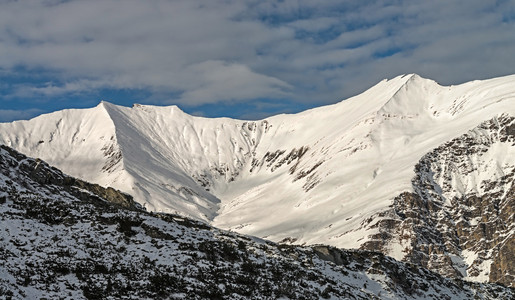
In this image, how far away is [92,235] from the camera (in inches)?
1591

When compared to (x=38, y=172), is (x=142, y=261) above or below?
below

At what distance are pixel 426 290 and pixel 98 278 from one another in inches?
1490

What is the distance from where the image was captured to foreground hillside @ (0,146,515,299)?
105 feet

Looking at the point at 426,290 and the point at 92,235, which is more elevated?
the point at 92,235

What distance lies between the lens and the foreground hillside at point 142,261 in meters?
32.2

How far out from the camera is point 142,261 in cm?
3762

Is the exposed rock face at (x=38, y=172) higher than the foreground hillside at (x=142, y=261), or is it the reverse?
the exposed rock face at (x=38, y=172)

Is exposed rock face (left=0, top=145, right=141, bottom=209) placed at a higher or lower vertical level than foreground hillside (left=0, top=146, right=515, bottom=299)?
higher

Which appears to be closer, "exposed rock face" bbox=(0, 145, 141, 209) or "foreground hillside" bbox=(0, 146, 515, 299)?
"foreground hillside" bbox=(0, 146, 515, 299)

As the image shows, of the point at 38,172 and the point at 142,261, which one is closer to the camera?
the point at 142,261

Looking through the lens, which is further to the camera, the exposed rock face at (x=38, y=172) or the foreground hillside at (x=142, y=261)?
the exposed rock face at (x=38, y=172)

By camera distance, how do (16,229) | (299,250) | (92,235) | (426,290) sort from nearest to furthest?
(16,229) < (92,235) < (299,250) < (426,290)

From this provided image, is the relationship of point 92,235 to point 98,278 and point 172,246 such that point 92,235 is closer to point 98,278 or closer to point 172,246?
point 172,246

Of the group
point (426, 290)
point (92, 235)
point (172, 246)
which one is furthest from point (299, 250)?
point (92, 235)
